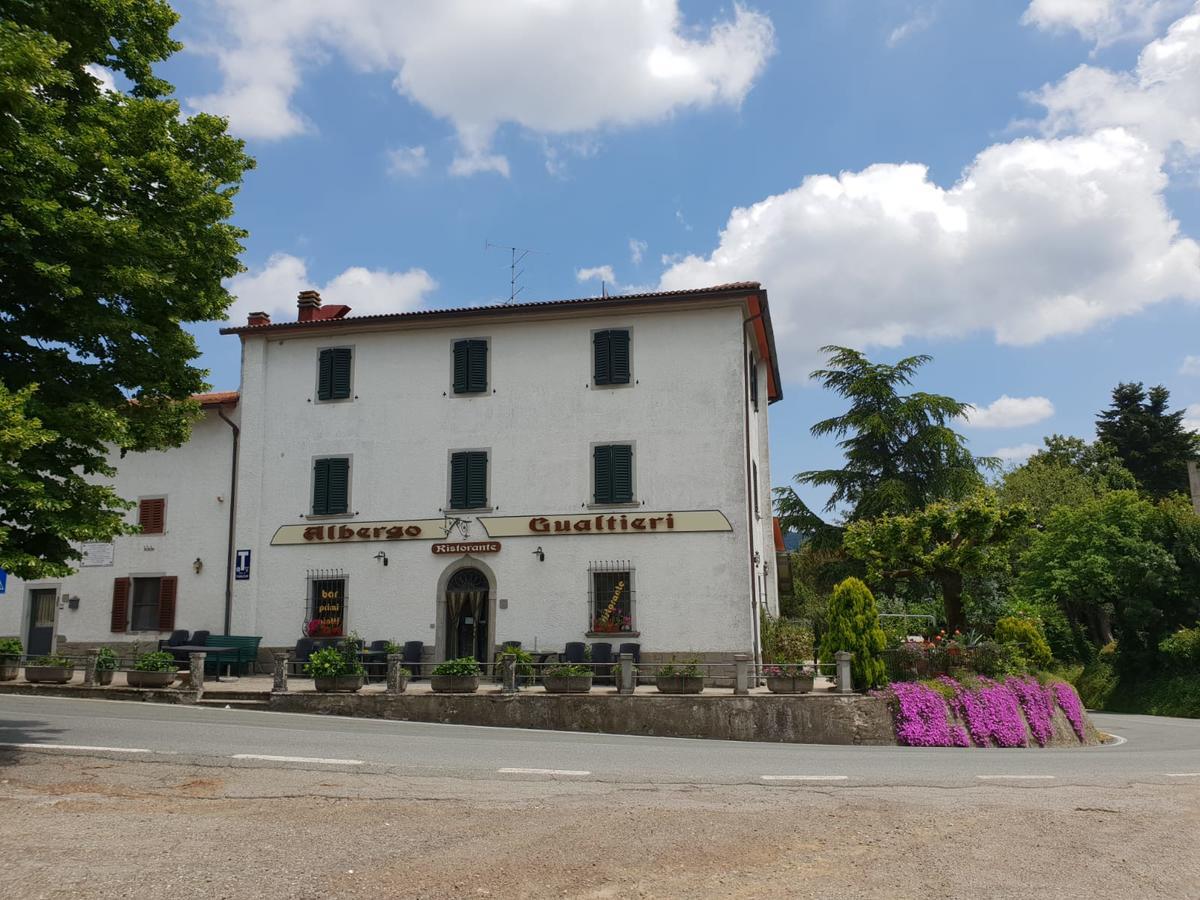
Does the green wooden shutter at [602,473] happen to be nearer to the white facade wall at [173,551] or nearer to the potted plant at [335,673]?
the potted plant at [335,673]

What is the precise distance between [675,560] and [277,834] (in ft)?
45.6

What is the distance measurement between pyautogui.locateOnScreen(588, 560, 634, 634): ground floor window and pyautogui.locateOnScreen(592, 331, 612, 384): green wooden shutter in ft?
13.7

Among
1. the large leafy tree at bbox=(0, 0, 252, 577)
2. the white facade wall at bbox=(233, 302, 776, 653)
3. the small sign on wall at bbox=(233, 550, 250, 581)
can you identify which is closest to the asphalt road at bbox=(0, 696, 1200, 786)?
the large leafy tree at bbox=(0, 0, 252, 577)

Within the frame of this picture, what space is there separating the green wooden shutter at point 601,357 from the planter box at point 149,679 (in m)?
10.6

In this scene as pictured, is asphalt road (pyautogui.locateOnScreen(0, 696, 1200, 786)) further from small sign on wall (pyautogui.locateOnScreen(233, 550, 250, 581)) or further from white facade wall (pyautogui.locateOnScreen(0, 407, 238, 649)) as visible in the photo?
white facade wall (pyautogui.locateOnScreen(0, 407, 238, 649))

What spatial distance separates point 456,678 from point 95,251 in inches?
383

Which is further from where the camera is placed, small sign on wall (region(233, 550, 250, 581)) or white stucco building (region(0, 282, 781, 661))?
small sign on wall (region(233, 550, 250, 581))

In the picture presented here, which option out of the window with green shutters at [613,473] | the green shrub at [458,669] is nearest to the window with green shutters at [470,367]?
the window with green shutters at [613,473]

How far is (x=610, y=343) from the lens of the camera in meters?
22.1

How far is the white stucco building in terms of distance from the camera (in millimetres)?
21031

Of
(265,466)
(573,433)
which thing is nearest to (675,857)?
(573,433)

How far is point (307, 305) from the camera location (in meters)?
25.0

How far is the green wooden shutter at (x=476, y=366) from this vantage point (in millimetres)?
22656

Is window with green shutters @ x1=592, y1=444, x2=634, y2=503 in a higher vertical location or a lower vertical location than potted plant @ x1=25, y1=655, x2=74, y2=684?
higher
